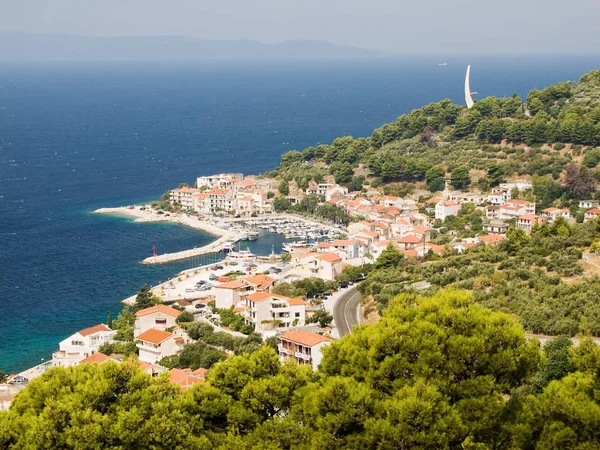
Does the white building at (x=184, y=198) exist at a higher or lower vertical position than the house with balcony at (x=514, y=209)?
lower

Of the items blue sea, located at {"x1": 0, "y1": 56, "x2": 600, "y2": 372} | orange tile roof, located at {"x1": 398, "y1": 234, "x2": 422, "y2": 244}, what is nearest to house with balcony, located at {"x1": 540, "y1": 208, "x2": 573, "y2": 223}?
orange tile roof, located at {"x1": 398, "y1": 234, "x2": 422, "y2": 244}

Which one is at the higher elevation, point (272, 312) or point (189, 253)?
point (272, 312)

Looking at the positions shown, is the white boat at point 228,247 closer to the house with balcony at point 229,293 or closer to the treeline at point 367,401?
the house with balcony at point 229,293

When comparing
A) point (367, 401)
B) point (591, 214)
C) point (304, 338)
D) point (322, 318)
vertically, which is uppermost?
point (367, 401)

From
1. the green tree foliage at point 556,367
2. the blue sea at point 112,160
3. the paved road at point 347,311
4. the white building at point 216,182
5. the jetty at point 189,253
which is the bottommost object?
the blue sea at point 112,160

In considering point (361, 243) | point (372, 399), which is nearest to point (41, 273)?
point (361, 243)

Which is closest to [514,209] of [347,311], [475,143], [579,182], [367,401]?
[579,182]

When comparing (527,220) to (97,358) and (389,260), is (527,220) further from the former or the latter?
(97,358)

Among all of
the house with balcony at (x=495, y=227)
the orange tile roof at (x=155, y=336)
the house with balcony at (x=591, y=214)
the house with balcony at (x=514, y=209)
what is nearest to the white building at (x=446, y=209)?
the house with balcony at (x=514, y=209)
